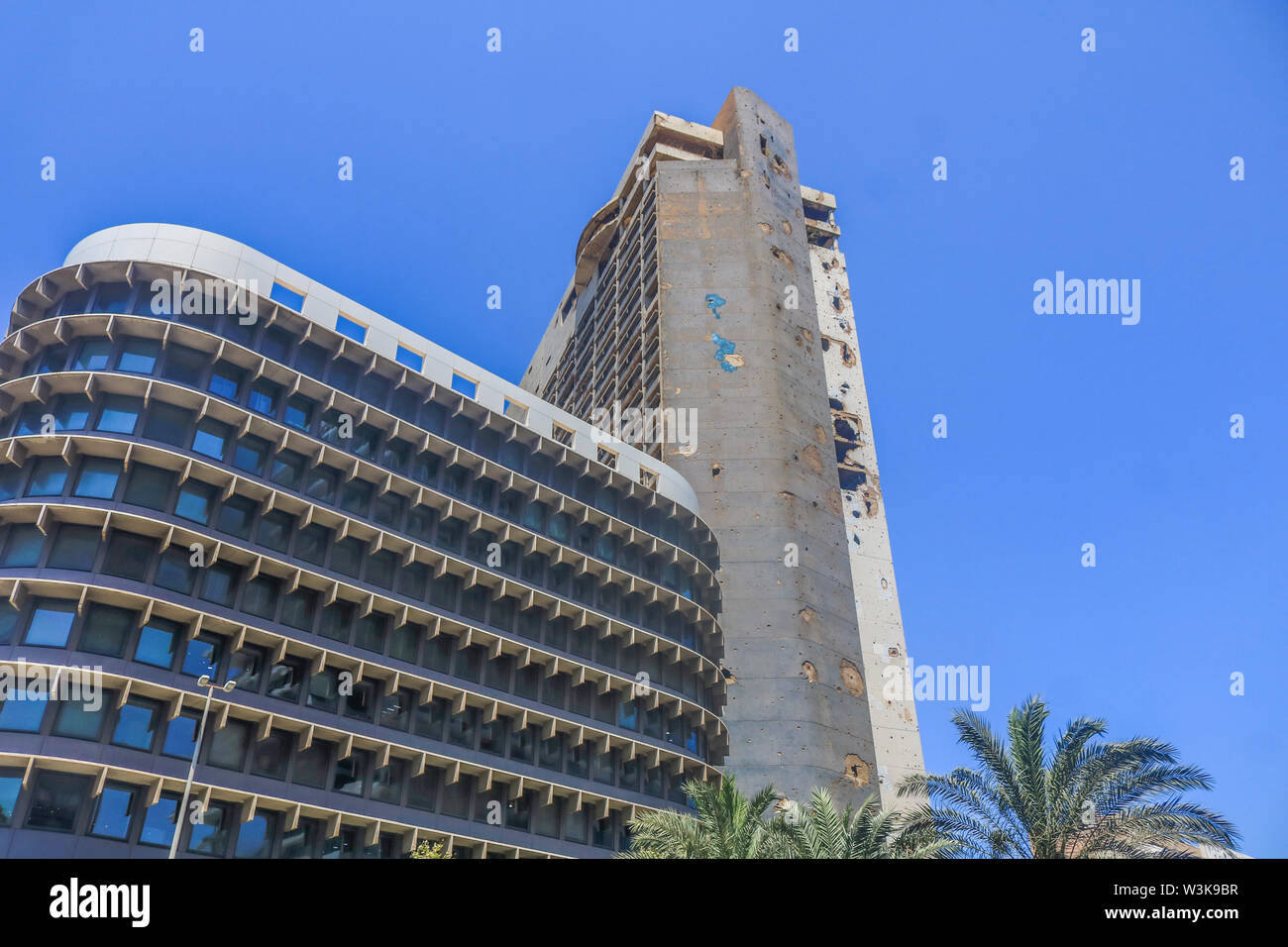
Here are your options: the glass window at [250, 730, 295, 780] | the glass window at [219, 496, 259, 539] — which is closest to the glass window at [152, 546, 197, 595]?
the glass window at [219, 496, 259, 539]

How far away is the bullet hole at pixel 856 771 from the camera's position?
60.2 meters

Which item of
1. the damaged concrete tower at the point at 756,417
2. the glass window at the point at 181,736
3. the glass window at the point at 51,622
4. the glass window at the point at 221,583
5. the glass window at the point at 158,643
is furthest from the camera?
the damaged concrete tower at the point at 756,417

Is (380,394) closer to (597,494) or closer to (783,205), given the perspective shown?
(597,494)

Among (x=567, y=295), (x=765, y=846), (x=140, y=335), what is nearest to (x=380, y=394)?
(x=140, y=335)

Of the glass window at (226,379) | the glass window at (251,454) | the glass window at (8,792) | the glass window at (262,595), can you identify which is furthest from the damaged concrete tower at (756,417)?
the glass window at (8,792)

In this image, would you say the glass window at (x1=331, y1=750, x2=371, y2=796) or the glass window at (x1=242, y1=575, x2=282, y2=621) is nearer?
the glass window at (x1=242, y1=575, x2=282, y2=621)

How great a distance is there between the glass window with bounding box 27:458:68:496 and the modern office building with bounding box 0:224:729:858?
0.08 metres

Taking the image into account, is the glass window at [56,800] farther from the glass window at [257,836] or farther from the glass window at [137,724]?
the glass window at [257,836]

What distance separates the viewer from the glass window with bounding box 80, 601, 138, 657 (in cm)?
3225

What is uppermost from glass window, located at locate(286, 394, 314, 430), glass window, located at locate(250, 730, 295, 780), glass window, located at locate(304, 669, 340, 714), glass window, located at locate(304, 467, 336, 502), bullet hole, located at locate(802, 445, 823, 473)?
bullet hole, located at locate(802, 445, 823, 473)

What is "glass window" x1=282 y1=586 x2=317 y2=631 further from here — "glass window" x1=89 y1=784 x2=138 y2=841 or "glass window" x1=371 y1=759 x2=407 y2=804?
"glass window" x1=89 y1=784 x2=138 y2=841

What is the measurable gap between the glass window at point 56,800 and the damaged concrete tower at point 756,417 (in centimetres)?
3049

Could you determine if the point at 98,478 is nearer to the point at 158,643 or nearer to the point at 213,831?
the point at 158,643
